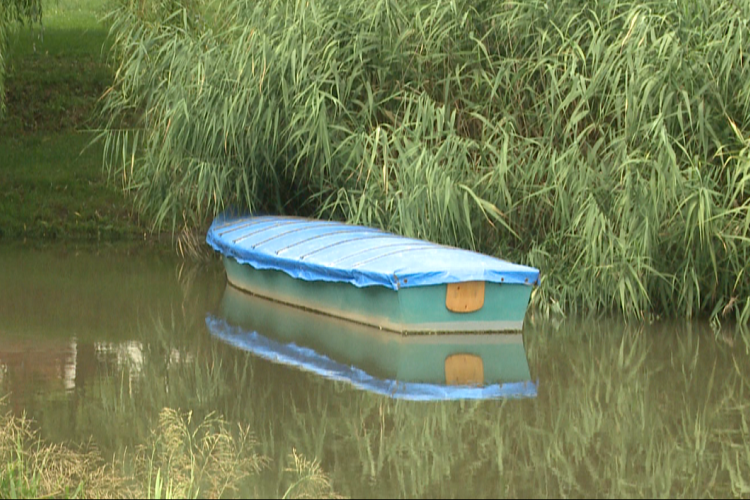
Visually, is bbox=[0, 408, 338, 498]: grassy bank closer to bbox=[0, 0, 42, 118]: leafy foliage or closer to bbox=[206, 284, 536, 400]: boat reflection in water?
bbox=[206, 284, 536, 400]: boat reflection in water

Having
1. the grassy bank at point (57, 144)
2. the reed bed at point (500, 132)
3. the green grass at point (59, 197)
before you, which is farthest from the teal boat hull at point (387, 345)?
the grassy bank at point (57, 144)

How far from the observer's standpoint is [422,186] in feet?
31.6

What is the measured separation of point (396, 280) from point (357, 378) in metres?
1.16

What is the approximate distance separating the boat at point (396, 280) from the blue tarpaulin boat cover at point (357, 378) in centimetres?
73

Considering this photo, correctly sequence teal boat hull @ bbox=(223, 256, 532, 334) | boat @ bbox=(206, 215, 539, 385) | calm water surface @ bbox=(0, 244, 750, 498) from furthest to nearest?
teal boat hull @ bbox=(223, 256, 532, 334), boat @ bbox=(206, 215, 539, 385), calm water surface @ bbox=(0, 244, 750, 498)

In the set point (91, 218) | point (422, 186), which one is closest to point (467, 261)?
point (422, 186)

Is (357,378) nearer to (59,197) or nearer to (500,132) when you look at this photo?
(500,132)

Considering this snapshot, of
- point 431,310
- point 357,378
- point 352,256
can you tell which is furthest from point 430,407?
point 352,256

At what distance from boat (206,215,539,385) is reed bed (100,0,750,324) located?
766 mm

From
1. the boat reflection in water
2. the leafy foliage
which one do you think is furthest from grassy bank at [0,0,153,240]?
the boat reflection in water

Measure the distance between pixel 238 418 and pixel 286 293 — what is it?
12.4ft

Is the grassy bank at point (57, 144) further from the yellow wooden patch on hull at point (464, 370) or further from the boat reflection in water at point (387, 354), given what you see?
the yellow wooden patch on hull at point (464, 370)

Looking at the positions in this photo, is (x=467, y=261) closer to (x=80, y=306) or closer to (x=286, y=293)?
(x=286, y=293)

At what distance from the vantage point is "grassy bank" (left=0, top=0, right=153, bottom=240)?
14737 millimetres
